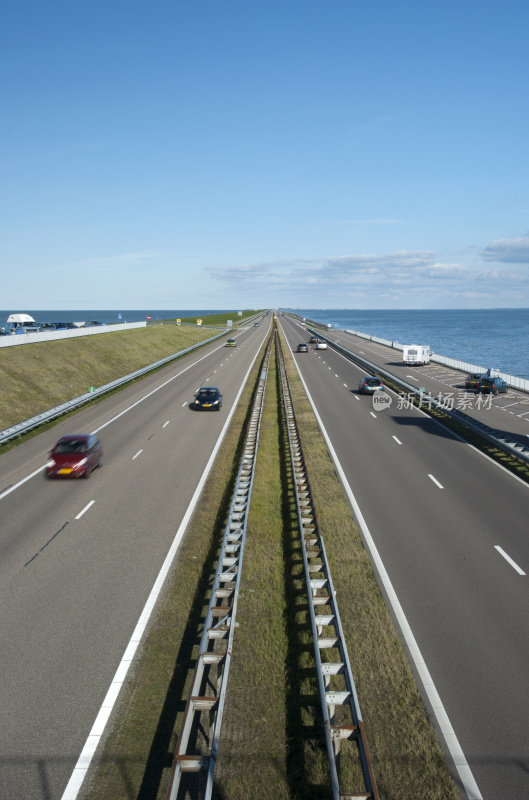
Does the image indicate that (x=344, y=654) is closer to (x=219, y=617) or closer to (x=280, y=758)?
(x=280, y=758)

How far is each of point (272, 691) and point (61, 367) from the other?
141ft

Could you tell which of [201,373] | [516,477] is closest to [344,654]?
[516,477]

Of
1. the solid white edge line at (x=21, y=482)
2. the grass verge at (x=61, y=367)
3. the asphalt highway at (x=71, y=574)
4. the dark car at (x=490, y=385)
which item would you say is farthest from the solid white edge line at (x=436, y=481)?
the dark car at (x=490, y=385)

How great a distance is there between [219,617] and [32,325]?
9152cm

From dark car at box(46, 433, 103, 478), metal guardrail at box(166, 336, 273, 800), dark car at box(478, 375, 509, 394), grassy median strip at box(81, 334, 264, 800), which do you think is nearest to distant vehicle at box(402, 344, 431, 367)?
dark car at box(478, 375, 509, 394)

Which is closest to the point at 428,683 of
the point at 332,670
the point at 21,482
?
the point at 332,670

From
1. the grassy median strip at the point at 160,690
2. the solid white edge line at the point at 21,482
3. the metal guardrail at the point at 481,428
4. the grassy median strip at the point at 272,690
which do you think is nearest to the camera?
the grassy median strip at the point at 272,690

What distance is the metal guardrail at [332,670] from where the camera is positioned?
6879mm

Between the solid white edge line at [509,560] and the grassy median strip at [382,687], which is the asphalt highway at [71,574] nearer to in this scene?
the grassy median strip at [382,687]

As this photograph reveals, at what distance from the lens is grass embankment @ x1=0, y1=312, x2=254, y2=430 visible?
1403 inches

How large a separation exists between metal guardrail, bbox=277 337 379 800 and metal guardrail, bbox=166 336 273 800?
160 centimetres

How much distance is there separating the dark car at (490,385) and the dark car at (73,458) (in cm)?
3461

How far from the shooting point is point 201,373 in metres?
54.9

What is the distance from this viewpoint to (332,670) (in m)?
8.82
